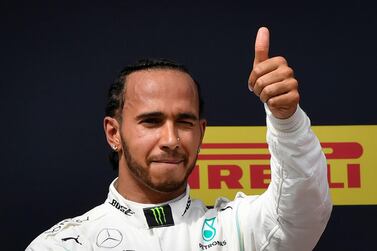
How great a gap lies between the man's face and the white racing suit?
0.08 meters

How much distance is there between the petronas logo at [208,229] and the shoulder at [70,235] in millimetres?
231

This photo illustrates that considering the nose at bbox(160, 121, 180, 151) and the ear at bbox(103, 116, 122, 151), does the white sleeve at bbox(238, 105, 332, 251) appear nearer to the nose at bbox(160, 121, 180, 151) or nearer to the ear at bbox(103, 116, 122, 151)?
the nose at bbox(160, 121, 180, 151)

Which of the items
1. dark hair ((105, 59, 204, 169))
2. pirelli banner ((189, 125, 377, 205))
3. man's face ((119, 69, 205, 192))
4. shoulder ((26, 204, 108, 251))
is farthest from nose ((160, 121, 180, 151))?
pirelli banner ((189, 125, 377, 205))

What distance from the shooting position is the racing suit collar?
126 cm

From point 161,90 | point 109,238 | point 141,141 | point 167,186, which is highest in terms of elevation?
point 161,90

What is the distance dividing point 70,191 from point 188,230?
22.5 inches

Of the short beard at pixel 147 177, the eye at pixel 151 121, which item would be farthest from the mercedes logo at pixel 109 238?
the eye at pixel 151 121

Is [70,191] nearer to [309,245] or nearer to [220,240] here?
[220,240]

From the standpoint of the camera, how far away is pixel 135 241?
123 centimetres

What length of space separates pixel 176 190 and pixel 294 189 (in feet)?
1.03

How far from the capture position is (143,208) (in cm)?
127

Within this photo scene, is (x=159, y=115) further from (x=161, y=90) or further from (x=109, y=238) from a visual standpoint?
(x=109, y=238)

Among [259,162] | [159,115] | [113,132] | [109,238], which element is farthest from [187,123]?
[259,162]

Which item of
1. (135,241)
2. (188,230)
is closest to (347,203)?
(188,230)
